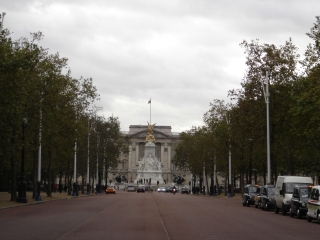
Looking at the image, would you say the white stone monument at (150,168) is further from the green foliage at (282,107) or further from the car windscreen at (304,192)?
the car windscreen at (304,192)

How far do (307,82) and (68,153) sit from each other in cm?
2690

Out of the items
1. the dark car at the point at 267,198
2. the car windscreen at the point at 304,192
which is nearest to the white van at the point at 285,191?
the car windscreen at the point at 304,192

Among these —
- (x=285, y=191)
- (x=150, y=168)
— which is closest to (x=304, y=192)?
(x=285, y=191)

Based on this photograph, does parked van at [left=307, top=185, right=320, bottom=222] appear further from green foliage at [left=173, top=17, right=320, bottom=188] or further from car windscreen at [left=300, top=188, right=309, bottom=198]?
green foliage at [left=173, top=17, right=320, bottom=188]

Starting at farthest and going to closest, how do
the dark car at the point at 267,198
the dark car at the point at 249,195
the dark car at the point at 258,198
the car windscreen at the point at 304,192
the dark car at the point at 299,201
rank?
the dark car at the point at 249,195 → the dark car at the point at 258,198 → the dark car at the point at 267,198 → the car windscreen at the point at 304,192 → the dark car at the point at 299,201

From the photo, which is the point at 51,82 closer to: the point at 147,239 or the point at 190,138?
the point at 147,239

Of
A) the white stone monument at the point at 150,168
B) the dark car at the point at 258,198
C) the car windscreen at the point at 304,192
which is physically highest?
the white stone monument at the point at 150,168

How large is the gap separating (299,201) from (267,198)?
8712 millimetres

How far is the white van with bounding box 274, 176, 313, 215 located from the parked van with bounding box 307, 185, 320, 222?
203 inches

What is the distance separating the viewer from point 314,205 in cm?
2923

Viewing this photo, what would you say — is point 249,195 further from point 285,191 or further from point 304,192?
point 304,192

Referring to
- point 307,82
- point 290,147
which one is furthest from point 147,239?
point 290,147

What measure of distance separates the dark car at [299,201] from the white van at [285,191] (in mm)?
1393

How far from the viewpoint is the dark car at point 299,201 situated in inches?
1285
